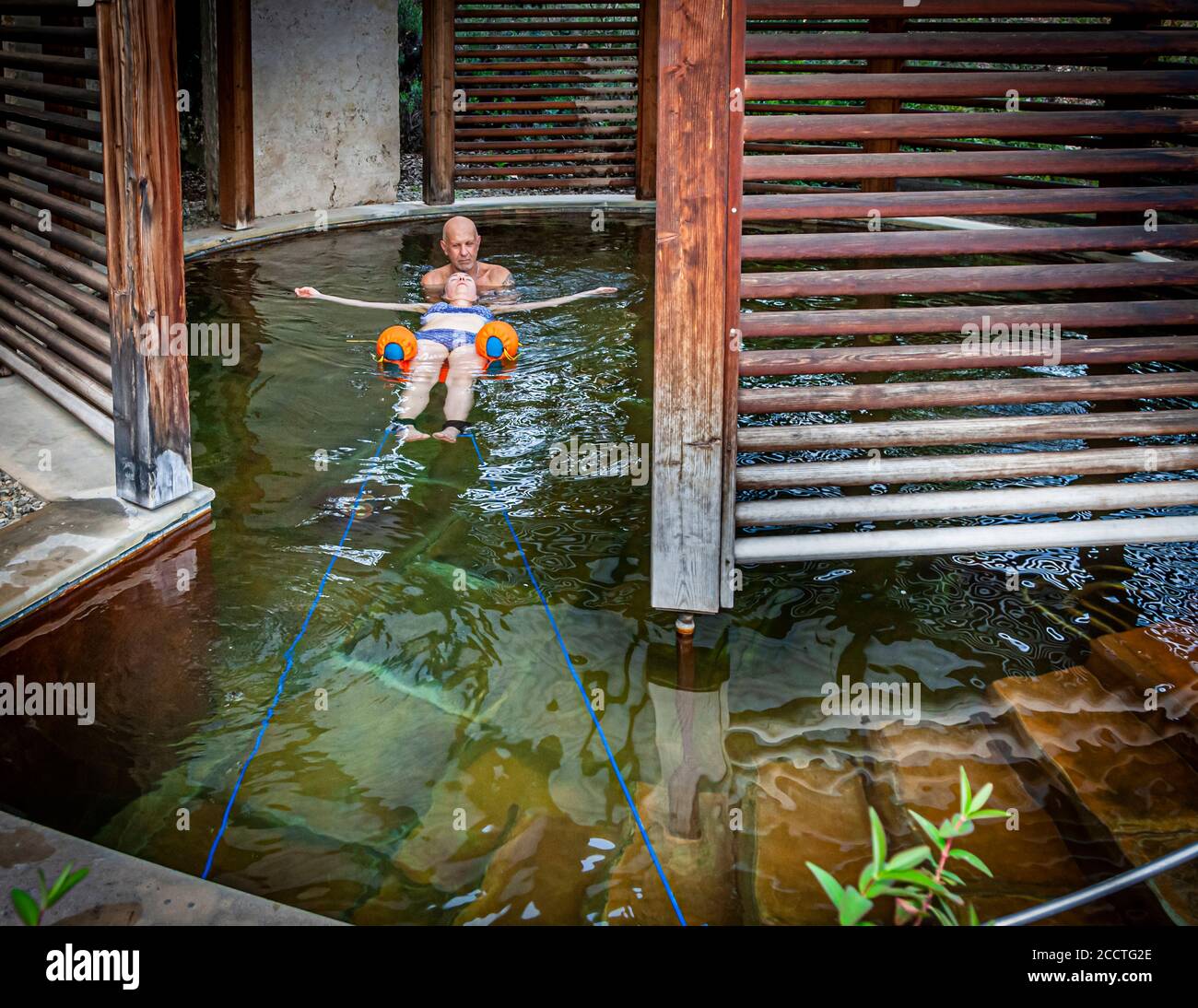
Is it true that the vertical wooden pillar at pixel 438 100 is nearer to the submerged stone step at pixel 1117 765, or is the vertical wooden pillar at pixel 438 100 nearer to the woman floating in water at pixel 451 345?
the woman floating in water at pixel 451 345

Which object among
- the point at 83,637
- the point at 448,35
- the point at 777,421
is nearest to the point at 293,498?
the point at 83,637

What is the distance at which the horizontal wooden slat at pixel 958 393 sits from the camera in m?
4.24

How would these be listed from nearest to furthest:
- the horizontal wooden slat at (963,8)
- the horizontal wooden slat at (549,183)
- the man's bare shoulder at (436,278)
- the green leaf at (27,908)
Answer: the green leaf at (27,908) → the horizontal wooden slat at (963,8) → the man's bare shoulder at (436,278) → the horizontal wooden slat at (549,183)

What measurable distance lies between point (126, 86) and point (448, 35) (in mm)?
8663

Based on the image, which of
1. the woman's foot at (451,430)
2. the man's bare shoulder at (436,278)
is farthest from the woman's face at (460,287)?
the woman's foot at (451,430)

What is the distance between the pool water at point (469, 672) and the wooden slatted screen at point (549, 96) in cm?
853

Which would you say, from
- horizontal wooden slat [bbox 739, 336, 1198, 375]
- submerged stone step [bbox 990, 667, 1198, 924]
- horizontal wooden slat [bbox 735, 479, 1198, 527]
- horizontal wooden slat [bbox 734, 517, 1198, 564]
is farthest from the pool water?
horizontal wooden slat [bbox 739, 336, 1198, 375]

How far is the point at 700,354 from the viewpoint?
4.03 metres

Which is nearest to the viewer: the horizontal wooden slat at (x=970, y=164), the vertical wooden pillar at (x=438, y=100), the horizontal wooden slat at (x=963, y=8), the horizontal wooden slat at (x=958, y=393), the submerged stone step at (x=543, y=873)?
the submerged stone step at (x=543, y=873)

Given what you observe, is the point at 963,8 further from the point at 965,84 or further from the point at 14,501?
the point at 14,501

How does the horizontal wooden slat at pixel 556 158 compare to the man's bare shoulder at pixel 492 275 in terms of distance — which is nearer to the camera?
the man's bare shoulder at pixel 492 275

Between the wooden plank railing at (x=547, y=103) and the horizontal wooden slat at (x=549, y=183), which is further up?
the wooden plank railing at (x=547, y=103)

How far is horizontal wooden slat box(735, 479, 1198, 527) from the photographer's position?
14.2 feet
